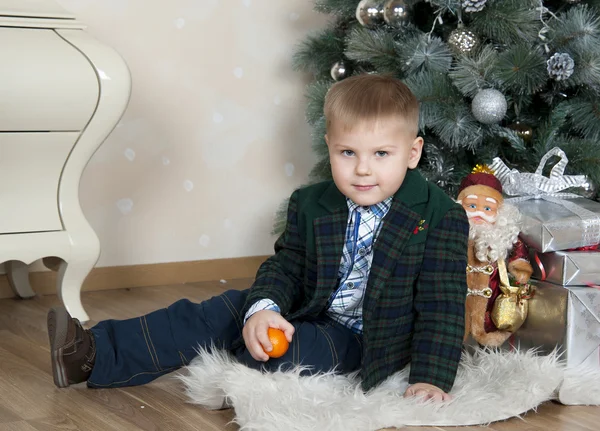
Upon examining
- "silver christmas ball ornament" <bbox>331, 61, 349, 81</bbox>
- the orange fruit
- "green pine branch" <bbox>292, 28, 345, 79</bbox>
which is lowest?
the orange fruit

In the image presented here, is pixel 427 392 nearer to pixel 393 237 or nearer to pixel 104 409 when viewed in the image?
pixel 393 237

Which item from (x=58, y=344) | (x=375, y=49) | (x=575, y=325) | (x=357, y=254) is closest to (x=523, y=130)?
(x=375, y=49)

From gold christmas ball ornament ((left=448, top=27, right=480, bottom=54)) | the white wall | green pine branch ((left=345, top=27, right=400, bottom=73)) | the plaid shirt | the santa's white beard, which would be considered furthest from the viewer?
the white wall

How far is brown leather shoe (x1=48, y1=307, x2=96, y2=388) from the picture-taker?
1.35 meters

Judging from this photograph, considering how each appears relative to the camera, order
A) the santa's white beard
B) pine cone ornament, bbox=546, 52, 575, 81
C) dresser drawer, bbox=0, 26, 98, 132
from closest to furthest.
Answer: the santa's white beard < dresser drawer, bbox=0, 26, 98, 132 < pine cone ornament, bbox=546, 52, 575, 81

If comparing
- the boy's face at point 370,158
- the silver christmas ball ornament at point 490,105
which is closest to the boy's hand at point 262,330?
the boy's face at point 370,158

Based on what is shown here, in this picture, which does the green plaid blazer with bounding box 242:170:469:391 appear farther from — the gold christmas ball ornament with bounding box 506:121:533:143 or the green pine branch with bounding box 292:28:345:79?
the green pine branch with bounding box 292:28:345:79

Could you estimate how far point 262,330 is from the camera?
4.23ft

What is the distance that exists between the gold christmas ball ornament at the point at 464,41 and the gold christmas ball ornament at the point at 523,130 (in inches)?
8.1

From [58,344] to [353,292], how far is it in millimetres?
481

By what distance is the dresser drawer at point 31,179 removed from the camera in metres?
1.73

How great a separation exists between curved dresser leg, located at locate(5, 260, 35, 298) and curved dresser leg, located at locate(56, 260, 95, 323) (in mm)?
284

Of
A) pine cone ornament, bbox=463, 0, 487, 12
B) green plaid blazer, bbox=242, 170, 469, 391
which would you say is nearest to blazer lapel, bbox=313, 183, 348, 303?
green plaid blazer, bbox=242, 170, 469, 391

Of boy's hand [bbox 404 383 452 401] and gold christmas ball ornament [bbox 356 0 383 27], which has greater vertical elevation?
gold christmas ball ornament [bbox 356 0 383 27]
